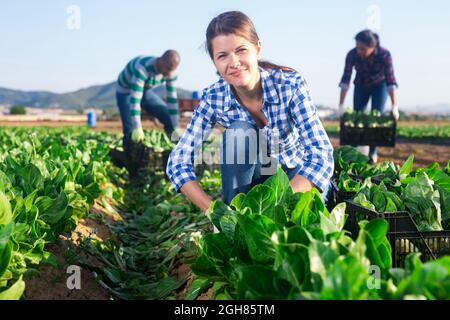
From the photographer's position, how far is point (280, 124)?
334cm

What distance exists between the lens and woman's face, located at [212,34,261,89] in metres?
3.01

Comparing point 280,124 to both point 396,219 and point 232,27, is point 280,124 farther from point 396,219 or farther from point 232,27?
point 396,219

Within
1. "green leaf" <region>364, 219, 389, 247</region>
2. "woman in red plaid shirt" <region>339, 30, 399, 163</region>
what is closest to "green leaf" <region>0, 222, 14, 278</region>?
"green leaf" <region>364, 219, 389, 247</region>

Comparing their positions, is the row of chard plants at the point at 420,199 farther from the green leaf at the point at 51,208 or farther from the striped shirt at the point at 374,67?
the striped shirt at the point at 374,67

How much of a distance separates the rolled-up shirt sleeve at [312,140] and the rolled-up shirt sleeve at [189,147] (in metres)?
0.51

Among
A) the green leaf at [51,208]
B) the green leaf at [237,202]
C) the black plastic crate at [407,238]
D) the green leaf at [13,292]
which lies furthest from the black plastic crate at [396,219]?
the green leaf at [51,208]

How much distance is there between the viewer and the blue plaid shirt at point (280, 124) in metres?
3.04

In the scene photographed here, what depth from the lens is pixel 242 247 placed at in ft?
6.98

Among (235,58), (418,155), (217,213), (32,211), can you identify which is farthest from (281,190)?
(418,155)

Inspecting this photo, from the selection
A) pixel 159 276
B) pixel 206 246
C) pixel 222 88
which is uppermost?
pixel 222 88

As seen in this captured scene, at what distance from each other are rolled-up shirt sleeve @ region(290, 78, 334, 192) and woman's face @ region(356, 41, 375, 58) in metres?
5.00

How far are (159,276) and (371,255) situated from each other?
214 cm

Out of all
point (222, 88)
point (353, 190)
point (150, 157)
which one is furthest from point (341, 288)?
point (150, 157)

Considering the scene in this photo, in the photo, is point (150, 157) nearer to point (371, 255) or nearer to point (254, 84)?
point (254, 84)
